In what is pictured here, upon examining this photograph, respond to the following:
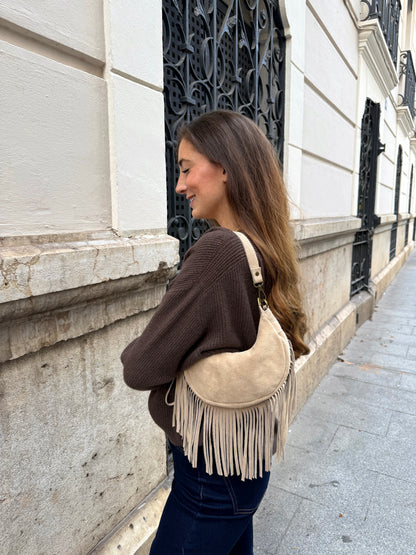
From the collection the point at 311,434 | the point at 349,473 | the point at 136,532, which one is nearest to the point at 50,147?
the point at 136,532

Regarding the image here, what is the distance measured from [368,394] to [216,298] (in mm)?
3877

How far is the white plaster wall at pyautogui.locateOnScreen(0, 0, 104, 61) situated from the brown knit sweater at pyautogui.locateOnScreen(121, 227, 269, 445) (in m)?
1.00

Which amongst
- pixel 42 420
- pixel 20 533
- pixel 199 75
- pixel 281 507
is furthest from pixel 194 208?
pixel 281 507

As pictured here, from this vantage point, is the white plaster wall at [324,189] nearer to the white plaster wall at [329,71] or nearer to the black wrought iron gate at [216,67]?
the black wrought iron gate at [216,67]

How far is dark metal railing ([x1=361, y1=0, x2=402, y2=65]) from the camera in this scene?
18.6ft

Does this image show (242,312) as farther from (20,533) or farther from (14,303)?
(20,533)

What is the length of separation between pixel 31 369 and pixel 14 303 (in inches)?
12.3

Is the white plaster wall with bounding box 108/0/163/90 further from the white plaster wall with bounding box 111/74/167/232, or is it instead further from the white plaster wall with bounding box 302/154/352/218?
the white plaster wall with bounding box 302/154/352/218

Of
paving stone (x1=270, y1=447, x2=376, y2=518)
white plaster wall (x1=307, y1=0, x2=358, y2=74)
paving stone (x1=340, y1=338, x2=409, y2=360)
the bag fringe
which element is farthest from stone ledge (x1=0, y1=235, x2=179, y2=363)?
→ paving stone (x1=340, y1=338, x2=409, y2=360)

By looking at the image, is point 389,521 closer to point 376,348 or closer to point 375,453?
point 375,453

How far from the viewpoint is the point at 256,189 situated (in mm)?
1196

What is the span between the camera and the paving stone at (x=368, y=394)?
398 centimetres

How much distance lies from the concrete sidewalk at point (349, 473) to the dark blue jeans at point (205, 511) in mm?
1363

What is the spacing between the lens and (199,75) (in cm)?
260
